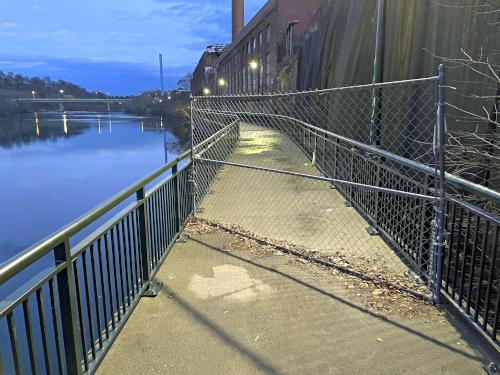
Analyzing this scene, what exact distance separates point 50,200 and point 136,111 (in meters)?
109

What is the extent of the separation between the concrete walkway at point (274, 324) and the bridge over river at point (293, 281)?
0.6 inches

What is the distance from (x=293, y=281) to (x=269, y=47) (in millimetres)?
39895

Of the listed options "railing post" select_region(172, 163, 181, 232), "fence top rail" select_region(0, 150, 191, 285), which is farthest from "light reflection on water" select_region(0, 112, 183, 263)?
"fence top rail" select_region(0, 150, 191, 285)

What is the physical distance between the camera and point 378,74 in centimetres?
604

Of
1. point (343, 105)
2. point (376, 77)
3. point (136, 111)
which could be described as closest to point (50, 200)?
point (343, 105)

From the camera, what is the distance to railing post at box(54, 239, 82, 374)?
2.33 meters

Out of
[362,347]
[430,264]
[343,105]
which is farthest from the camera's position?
[343,105]

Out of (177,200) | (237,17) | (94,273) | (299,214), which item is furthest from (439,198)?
(237,17)

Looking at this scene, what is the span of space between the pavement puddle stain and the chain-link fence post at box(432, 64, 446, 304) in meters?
1.51

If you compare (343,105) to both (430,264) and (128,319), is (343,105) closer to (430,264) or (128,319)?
(430,264)

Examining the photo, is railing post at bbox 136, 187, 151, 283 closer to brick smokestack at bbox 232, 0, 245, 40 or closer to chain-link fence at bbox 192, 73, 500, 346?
chain-link fence at bbox 192, 73, 500, 346

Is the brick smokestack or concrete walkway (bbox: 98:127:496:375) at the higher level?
the brick smokestack

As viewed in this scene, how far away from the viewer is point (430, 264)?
3.67 metres

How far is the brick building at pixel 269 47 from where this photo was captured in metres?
31.4
